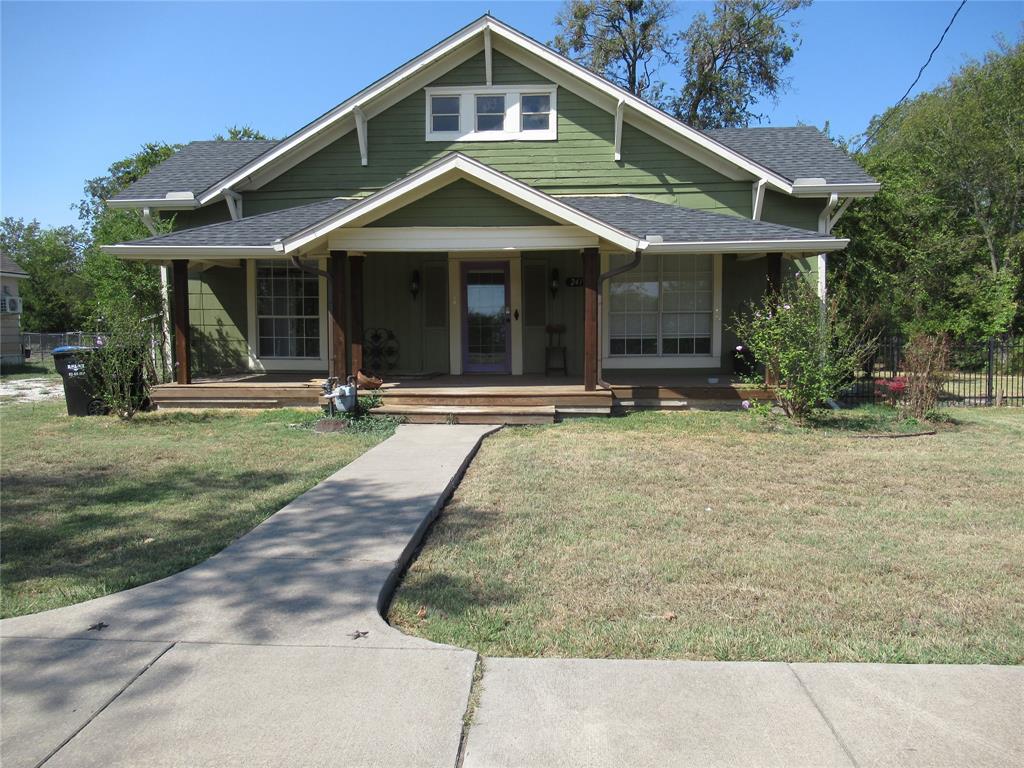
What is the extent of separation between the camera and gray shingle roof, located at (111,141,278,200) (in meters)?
13.0

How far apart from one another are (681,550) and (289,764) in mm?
3064

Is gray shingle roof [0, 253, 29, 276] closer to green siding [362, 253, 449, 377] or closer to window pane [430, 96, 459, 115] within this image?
green siding [362, 253, 449, 377]

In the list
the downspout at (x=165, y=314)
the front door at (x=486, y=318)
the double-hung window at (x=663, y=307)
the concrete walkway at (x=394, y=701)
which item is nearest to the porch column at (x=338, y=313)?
the front door at (x=486, y=318)

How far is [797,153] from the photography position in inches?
546

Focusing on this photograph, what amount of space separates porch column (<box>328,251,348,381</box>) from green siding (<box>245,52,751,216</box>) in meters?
2.94

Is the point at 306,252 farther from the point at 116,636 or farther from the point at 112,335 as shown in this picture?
the point at 116,636

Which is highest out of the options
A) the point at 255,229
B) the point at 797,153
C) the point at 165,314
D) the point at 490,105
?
the point at 490,105

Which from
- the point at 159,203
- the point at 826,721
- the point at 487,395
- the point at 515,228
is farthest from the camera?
the point at 159,203

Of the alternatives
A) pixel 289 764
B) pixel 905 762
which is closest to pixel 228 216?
pixel 289 764

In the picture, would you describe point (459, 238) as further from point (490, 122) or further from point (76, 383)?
point (76, 383)

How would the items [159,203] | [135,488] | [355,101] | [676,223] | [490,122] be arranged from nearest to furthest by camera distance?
[135,488]
[676,223]
[355,101]
[159,203]
[490,122]

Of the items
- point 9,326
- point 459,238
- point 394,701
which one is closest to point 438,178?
point 459,238

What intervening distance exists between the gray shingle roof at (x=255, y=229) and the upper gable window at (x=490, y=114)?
2.26 metres

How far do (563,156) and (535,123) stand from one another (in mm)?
792
